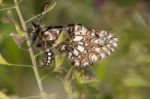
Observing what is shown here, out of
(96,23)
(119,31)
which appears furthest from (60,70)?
(96,23)

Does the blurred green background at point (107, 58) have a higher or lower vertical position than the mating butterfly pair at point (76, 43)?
higher

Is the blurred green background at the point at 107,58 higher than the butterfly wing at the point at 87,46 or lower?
higher

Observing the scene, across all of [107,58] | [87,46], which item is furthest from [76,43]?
[107,58]

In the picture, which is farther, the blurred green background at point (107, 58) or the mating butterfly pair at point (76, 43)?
the blurred green background at point (107, 58)

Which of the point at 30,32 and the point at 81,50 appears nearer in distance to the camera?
the point at 30,32

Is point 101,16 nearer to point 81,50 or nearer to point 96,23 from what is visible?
point 96,23
